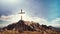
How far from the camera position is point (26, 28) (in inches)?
141

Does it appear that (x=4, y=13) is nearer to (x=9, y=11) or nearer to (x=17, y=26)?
(x=9, y=11)

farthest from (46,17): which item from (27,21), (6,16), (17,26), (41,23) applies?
(6,16)

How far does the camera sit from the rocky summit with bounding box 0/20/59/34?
11.6ft

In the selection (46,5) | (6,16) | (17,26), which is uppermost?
(46,5)

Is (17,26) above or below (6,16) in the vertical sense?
below

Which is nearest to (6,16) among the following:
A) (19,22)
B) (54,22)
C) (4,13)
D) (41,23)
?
(4,13)

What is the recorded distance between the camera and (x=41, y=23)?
3617 mm

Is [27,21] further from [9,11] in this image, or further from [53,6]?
[53,6]

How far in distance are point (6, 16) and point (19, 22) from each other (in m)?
0.33

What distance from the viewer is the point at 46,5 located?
3688mm

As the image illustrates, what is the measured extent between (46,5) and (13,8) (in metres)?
0.77

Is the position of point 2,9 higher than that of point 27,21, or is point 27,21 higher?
point 2,9

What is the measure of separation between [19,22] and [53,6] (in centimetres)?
87

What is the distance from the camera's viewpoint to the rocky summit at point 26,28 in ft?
11.6
